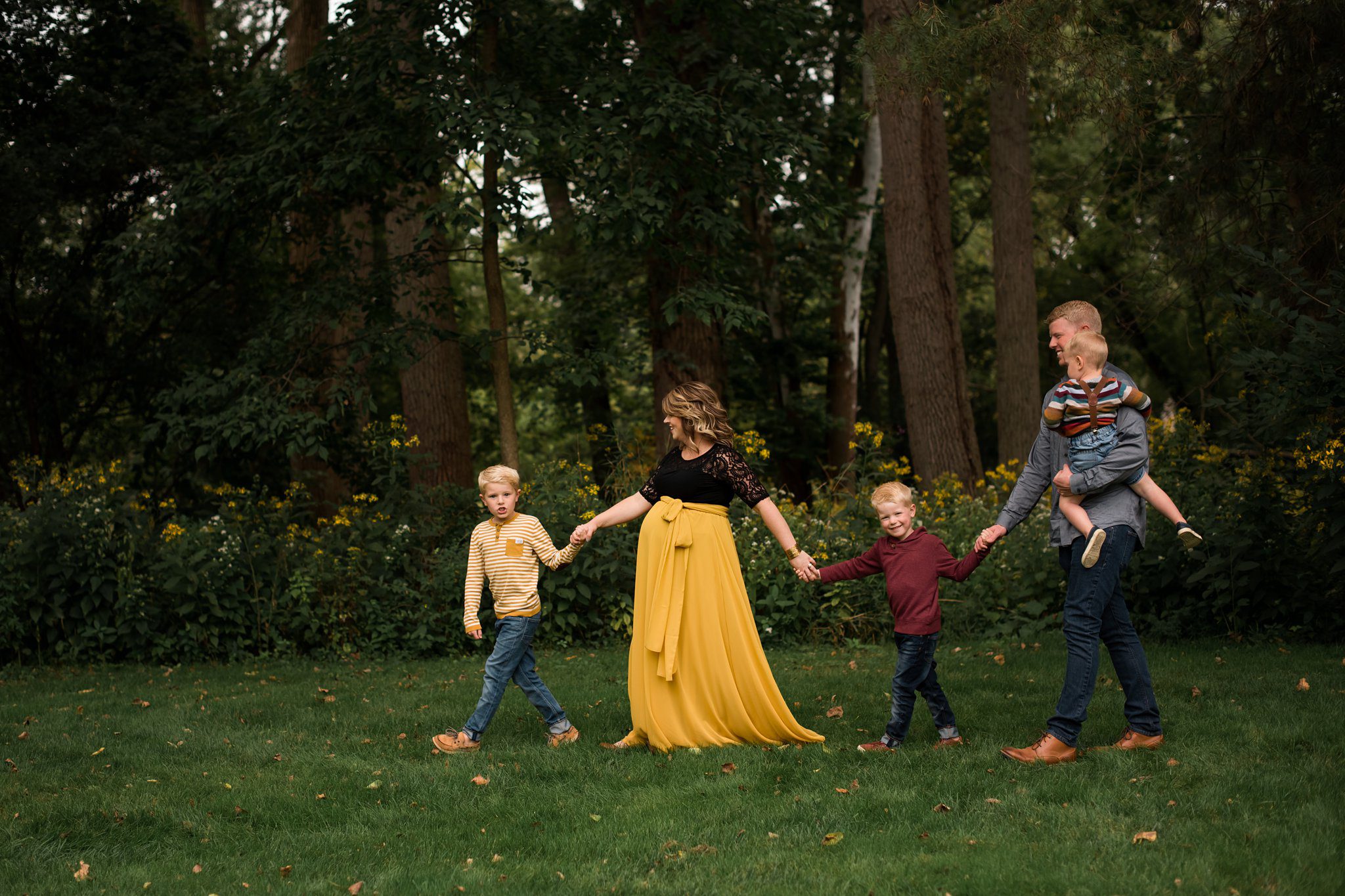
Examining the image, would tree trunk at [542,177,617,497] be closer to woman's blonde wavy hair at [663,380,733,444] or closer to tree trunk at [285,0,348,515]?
tree trunk at [285,0,348,515]

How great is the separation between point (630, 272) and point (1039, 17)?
9510 mm

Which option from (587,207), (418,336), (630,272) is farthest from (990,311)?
(418,336)

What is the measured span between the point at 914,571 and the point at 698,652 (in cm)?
121

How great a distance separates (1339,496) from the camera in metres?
7.71

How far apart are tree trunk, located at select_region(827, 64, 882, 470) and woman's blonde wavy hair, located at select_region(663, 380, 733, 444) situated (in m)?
13.5

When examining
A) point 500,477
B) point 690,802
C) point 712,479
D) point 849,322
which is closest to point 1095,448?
point 712,479

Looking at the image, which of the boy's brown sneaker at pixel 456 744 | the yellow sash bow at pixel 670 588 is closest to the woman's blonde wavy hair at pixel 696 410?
the yellow sash bow at pixel 670 588

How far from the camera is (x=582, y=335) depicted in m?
15.8

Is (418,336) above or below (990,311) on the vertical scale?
below

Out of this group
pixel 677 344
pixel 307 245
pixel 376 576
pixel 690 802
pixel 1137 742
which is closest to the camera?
pixel 690 802

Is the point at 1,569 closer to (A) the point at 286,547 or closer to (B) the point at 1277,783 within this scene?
(A) the point at 286,547

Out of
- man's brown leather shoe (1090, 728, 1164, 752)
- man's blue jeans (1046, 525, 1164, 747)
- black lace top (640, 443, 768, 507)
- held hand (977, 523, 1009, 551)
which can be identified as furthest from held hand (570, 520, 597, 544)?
man's brown leather shoe (1090, 728, 1164, 752)

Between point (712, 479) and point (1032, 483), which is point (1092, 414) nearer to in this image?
point (1032, 483)

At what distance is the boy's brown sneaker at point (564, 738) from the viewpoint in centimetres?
620
